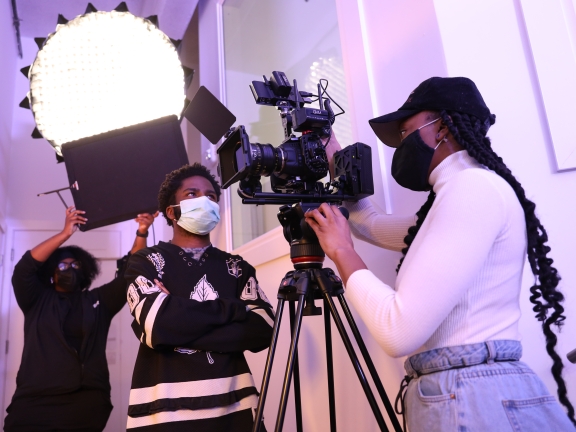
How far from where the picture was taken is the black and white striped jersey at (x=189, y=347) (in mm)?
1302

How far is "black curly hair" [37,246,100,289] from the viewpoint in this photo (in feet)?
8.01

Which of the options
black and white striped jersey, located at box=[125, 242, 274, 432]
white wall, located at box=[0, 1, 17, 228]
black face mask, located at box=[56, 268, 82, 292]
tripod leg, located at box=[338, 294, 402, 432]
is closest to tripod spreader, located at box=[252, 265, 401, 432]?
tripod leg, located at box=[338, 294, 402, 432]

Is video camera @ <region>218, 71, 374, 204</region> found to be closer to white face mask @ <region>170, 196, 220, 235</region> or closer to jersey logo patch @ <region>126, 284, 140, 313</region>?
white face mask @ <region>170, 196, 220, 235</region>

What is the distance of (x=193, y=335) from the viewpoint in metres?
1.33

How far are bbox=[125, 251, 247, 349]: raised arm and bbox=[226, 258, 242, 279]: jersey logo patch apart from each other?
160 millimetres

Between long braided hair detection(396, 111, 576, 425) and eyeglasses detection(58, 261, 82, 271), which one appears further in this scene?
eyeglasses detection(58, 261, 82, 271)

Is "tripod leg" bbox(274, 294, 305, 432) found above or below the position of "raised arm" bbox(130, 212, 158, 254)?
below

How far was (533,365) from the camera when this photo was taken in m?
1.22

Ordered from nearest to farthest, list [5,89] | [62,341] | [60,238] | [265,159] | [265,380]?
[265,380] → [265,159] → [62,341] → [60,238] → [5,89]

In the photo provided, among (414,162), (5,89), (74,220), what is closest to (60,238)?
(74,220)

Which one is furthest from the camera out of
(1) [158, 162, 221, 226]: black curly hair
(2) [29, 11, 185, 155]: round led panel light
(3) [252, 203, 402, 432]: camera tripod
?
(2) [29, 11, 185, 155]: round led panel light

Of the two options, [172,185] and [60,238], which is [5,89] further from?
[172,185]

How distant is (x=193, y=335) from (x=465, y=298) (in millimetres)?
774

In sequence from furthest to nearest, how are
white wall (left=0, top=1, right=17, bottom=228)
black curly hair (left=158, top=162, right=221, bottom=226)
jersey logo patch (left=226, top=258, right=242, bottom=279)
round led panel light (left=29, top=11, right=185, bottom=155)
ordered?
white wall (left=0, top=1, right=17, bottom=228)
round led panel light (left=29, top=11, right=185, bottom=155)
black curly hair (left=158, top=162, right=221, bottom=226)
jersey logo patch (left=226, top=258, right=242, bottom=279)
